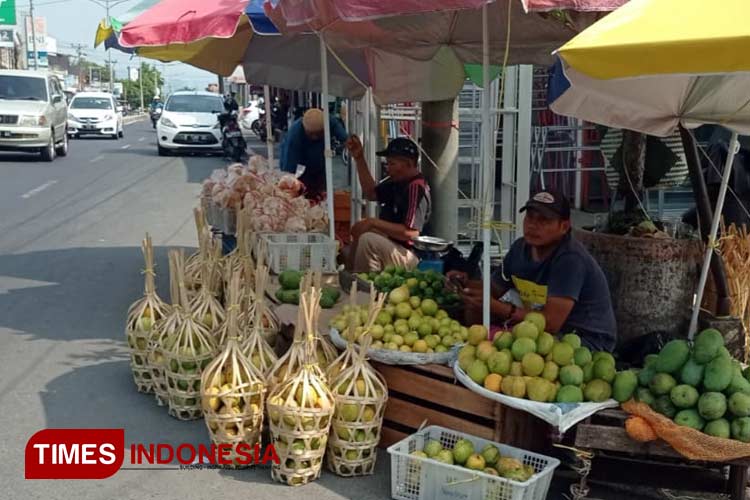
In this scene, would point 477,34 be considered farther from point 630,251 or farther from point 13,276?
point 13,276

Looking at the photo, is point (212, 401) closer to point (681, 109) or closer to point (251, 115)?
point (681, 109)

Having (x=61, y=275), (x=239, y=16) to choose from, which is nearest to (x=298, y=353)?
(x=239, y=16)

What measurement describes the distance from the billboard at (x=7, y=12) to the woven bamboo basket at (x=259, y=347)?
154 feet

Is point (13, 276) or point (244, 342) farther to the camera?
point (13, 276)

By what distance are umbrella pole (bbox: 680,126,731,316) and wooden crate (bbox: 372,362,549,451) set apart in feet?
5.43

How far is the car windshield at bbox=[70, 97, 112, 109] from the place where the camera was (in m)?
32.5

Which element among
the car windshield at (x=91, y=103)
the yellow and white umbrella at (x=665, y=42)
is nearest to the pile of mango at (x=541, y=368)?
the yellow and white umbrella at (x=665, y=42)

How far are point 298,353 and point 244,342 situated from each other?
0.49 metres

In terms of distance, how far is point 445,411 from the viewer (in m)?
4.56

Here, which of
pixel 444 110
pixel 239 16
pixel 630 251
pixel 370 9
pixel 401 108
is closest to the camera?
pixel 370 9

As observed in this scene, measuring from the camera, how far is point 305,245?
6.68 metres

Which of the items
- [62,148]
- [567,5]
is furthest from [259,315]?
[62,148]

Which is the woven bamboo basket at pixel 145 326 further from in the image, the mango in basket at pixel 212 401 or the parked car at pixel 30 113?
the parked car at pixel 30 113

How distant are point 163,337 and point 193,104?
20526 mm
